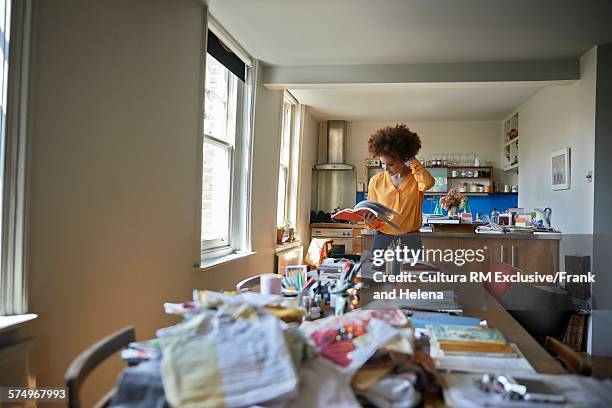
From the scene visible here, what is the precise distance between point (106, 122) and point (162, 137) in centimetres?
60

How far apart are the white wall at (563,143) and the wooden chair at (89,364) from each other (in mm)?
4108

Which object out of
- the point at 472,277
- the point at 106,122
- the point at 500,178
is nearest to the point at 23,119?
the point at 106,122

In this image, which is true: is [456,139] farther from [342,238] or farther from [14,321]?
[14,321]

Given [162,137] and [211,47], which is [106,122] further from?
[211,47]

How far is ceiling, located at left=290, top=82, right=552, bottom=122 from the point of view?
5.96m

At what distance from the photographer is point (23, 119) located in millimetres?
1800

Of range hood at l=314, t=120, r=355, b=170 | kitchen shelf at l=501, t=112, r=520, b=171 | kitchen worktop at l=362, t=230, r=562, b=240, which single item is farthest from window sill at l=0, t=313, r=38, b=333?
kitchen shelf at l=501, t=112, r=520, b=171

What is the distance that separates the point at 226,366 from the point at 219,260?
312 centimetres

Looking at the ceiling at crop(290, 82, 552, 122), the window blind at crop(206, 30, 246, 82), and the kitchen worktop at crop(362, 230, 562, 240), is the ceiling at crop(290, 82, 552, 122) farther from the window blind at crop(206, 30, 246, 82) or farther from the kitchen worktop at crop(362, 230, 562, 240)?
the kitchen worktop at crop(362, 230, 562, 240)

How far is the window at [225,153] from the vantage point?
393cm

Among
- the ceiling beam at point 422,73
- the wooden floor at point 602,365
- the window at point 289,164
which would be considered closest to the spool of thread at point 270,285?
the wooden floor at point 602,365

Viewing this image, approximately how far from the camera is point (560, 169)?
15.9 ft

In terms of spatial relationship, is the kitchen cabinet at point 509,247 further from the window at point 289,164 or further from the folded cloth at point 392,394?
the folded cloth at point 392,394

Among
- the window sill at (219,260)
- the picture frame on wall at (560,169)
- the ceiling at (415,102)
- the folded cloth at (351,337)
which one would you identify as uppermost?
the ceiling at (415,102)
